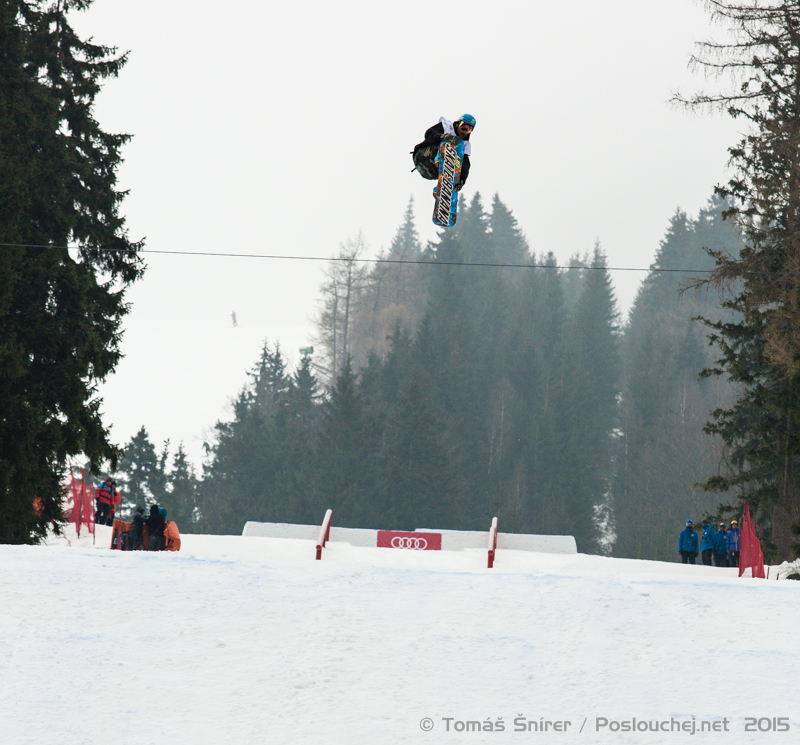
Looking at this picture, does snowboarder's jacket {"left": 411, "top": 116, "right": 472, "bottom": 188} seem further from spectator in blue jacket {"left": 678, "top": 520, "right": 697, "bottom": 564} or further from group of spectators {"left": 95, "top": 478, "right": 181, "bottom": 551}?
spectator in blue jacket {"left": 678, "top": 520, "right": 697, "bottom": 564}

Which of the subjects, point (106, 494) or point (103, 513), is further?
point (103, 513)

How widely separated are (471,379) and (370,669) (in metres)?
61.9

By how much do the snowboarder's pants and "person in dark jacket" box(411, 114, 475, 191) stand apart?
14.6 metres

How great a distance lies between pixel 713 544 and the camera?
21359 mm

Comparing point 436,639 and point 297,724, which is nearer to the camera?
point 297,724

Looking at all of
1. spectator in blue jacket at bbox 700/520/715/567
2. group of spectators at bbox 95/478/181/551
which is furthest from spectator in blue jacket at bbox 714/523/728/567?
group of spectators at bbox 95/478/181/551

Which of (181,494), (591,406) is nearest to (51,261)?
(181,494)

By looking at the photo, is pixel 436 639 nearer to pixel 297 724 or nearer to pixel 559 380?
pixel 297 724

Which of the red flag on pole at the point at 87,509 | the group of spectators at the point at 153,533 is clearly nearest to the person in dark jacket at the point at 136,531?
the group of spectators at the point at 153,533

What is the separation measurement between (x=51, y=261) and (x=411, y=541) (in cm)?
1047

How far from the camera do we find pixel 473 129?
1111cm

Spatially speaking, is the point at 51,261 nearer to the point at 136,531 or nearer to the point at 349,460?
the point at 136,531

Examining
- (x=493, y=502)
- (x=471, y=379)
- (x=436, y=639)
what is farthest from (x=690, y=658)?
(x=471, y=379)

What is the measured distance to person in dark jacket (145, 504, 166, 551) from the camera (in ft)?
48.5
